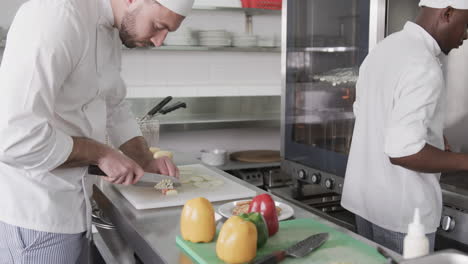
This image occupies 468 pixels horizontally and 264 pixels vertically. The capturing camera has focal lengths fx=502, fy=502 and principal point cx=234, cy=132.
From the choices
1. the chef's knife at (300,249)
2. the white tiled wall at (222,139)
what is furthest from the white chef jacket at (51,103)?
the white tiled wall at (222,139)

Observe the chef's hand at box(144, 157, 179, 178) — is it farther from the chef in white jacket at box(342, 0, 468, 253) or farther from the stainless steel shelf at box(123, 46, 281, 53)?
the stainless steel shelf at box(123, 46, 281, 53)

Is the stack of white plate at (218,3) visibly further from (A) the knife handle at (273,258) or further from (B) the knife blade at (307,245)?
(A) the knife handle at (273,258)

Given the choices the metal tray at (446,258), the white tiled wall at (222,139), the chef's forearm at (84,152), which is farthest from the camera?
the white tiled wall at (222,139)

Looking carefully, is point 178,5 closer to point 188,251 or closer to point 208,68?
point 188,251

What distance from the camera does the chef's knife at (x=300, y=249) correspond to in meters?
1.10

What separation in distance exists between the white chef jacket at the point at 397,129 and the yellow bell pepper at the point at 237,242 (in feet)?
2.39

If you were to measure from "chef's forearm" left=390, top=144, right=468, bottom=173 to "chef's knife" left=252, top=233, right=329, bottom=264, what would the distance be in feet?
1.67

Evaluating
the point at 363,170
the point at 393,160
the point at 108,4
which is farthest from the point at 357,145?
the point at 108,4

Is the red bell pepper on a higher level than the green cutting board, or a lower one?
higher

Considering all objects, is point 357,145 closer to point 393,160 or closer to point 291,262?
point 393,160

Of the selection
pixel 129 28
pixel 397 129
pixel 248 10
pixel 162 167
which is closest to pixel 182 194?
pixel 162 167

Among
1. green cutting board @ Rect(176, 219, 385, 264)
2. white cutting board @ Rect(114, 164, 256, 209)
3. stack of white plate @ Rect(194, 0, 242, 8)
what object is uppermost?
stack of white plate @ Rect(194, 0, 242, 8)

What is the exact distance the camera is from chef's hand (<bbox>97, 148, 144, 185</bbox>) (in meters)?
1.44

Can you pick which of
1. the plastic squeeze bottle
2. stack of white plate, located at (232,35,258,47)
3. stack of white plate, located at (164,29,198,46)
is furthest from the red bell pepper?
stack of white plate, located at (232,35,258,47)
